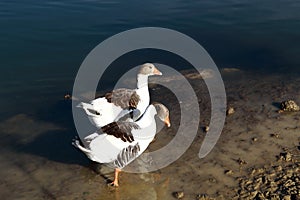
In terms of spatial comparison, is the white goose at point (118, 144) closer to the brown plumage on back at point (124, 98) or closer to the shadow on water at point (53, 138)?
the shadow on water at point (53, 138)

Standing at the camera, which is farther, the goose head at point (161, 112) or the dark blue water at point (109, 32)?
the dark blue water at point (109, 32)

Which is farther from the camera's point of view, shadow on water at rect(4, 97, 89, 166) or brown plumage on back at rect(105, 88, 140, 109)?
brown plumage on back at rect(105, 88, 140, 109)

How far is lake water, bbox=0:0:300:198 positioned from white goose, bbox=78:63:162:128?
948mm

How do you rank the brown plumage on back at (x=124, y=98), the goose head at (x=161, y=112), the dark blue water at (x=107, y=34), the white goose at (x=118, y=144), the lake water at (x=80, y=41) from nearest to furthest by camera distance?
the white goose at (x=118, y=144) → the goose head at (x=161, y=112) → the brown plumage on back at (x=124, y=98) → the lake water at (x=80, y=41) → the dark blue water at (x=107, y=34)

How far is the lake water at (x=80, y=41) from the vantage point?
405 inches

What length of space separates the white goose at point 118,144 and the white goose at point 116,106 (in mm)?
784

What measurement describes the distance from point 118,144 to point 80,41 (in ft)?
25.1

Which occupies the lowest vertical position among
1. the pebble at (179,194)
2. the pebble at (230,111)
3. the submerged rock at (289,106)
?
the pebble at (179,194)

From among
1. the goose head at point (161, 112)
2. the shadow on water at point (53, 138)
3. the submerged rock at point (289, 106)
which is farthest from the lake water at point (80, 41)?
the submerged rock at point (289, 106)

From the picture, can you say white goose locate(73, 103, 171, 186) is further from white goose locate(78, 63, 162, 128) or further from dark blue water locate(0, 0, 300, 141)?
dark blue water locate(0, 0, 300, 141)

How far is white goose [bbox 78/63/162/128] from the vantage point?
8171mm

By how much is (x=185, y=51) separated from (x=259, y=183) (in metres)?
7.34

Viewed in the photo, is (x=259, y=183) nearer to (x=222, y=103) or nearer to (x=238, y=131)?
(x=238, y=131)

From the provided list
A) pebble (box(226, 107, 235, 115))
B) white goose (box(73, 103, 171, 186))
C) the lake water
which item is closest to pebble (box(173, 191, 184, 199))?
white goose (box(73, 103, 171, 186))
